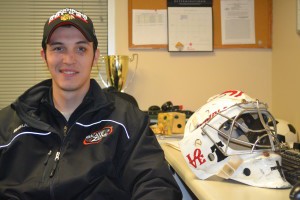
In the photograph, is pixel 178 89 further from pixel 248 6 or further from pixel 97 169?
pixel 97 169

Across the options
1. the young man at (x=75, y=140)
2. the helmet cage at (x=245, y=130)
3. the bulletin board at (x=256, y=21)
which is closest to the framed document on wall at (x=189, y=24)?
the bulletin board at (x=256, y=21)

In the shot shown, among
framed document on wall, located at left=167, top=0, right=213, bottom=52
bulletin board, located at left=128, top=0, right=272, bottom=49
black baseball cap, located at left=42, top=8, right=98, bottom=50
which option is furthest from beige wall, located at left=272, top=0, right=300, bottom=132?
black baseball cap, located at left=42, top=8, right=98, bottom=50

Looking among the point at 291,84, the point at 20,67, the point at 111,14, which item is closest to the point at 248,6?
the point at 291,84

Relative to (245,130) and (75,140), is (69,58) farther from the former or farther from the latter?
(245,130)

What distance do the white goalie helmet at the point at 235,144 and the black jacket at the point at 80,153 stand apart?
0.43ft

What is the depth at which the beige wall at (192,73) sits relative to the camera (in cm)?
260

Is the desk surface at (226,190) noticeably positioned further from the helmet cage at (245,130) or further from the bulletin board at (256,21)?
the bulletin board at (256,21)

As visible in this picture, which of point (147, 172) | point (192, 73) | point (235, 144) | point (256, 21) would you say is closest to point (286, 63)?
point (256, 21)

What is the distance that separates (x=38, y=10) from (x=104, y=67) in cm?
67

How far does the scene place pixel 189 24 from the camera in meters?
2.57

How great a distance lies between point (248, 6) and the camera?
8.51 ft

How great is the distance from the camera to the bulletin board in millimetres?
2553

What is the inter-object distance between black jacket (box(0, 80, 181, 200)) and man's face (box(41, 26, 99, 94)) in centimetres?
8

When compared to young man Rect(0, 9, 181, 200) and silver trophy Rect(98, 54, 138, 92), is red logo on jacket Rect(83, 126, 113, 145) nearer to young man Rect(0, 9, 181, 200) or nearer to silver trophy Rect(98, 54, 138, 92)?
young man Rect(0, 9, 181, 200)
